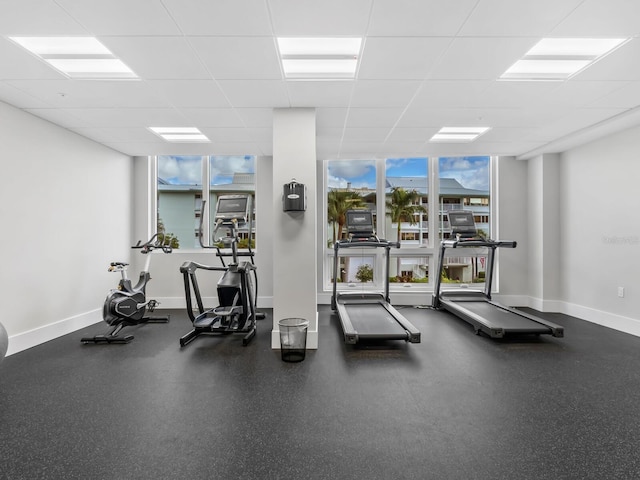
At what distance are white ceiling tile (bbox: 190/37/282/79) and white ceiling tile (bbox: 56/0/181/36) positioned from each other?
26 cm

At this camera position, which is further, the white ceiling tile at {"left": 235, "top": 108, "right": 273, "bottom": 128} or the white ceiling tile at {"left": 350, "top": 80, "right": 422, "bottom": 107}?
the white ceiling tile at {"left": 235, "top": 108, "right": 273, "bottom": 128}

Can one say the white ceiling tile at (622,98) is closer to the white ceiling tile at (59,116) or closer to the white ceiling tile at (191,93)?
the white ceiling tile at (191,93)

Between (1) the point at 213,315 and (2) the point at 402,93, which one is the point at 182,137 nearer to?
(1) the point at 213,315

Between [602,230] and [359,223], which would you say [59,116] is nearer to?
[359,223]

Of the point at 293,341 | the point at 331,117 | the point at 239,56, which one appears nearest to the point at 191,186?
the point at 331,117

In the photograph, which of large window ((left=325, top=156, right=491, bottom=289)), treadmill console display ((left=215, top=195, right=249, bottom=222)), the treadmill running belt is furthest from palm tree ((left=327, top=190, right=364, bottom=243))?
treadmill console display ((left=215, top=195, right=249, bottom=222))

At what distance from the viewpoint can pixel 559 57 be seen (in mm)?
2771

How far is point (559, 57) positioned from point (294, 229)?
2898mm

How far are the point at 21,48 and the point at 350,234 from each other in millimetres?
4311

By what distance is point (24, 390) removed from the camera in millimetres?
2783

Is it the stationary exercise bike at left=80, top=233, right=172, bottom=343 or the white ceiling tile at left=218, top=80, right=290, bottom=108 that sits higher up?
the white ceiling tile at left=218, top=80, right=290, bottom=108

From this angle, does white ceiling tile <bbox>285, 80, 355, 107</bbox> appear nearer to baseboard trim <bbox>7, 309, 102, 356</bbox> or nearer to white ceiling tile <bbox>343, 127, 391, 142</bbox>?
white ceiling tile <bbox>343, 127, 391, 142</bbox>

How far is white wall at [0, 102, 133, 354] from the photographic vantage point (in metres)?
3.66

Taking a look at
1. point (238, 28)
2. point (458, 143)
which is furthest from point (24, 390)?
point (458, 143)
